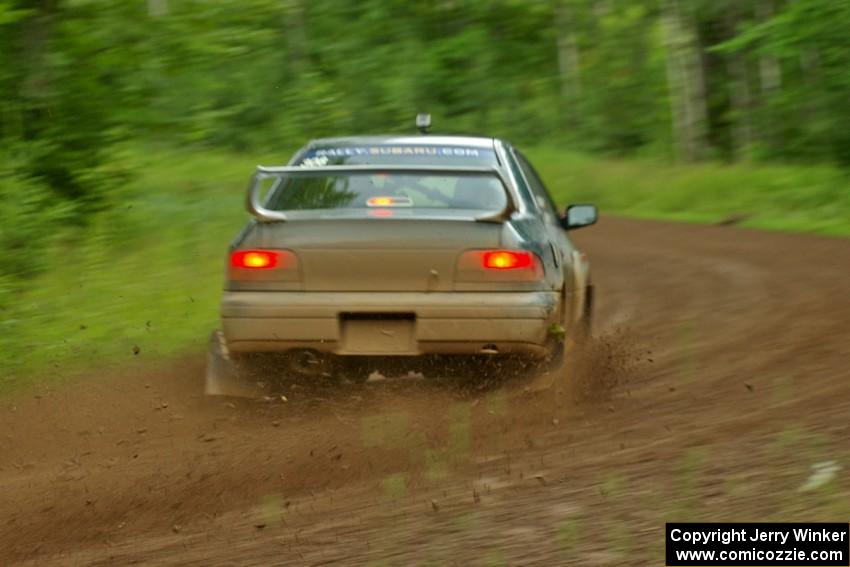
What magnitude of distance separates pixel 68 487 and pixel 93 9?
23.6 feet

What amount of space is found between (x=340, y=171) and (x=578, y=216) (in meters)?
1.86

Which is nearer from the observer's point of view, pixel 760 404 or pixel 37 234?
pixel 760 404

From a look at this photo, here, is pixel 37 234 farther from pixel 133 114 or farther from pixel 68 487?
pixel 68 487

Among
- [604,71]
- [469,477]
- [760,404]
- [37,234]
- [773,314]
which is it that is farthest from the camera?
[604,71]

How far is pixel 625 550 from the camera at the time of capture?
494 cm

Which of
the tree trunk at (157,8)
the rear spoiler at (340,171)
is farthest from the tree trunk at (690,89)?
the rear spoiler at (340,171)

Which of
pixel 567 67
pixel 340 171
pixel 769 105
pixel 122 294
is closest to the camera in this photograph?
pixel 340 171

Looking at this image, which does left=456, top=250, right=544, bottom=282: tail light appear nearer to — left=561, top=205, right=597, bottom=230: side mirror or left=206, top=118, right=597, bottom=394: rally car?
left=206, top=118, right=597, bottom=394: rally car

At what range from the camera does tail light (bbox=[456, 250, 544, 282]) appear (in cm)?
766

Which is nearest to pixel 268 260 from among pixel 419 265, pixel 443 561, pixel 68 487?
pixel 419 265

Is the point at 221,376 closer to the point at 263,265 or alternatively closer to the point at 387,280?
the point at 263,265

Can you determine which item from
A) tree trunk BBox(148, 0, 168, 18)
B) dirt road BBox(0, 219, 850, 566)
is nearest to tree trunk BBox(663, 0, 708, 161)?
tree trunk BBox(148, 0, 168, 18)

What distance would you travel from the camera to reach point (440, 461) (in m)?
6.63

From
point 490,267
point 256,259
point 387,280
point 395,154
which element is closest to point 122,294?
point 395,154
